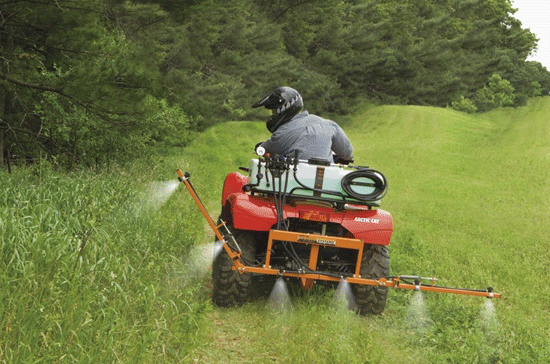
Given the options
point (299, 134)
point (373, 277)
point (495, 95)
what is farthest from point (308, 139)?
point (495, 95)

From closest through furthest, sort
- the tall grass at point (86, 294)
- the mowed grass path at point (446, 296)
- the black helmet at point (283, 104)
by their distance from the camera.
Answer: the tall grass at point (86, 294) → the mowed grass path at point (446, 296) → the black helmet at point (283, 104)

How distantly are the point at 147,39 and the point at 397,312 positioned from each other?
651 inches

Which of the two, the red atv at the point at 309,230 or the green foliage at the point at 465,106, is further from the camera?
the green foliage at the point at 465,106

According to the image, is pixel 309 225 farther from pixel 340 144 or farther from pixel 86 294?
pixel 86 294

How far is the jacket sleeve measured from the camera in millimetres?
6320

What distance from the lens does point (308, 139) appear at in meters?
6.04

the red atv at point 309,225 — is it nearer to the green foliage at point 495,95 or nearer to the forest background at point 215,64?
the forest background at point 215,64

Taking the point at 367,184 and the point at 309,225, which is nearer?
the point at 367,184

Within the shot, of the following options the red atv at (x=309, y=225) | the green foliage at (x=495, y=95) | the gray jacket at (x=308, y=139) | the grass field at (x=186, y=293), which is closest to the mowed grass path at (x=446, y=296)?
the grass field at (x=186, y=293)

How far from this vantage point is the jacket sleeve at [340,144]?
632cm

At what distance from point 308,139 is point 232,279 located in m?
1.42

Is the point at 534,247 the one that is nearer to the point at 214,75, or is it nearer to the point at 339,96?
the point at 214,75

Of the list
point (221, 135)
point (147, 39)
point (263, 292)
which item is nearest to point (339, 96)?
point (221, 135)

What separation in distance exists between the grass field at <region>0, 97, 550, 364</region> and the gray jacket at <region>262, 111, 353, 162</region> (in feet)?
4.34
